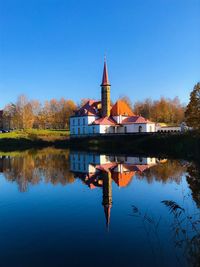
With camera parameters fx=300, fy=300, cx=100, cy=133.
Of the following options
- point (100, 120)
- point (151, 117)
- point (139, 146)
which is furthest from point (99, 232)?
point (151, 117)

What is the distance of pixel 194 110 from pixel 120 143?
57.6 feet

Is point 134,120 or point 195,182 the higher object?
point 134,120

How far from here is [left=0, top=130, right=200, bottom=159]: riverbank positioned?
1455 inches

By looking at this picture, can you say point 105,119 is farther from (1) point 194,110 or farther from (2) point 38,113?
(2) point 38,113

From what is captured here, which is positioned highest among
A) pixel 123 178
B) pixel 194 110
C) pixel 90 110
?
pixel 90 110

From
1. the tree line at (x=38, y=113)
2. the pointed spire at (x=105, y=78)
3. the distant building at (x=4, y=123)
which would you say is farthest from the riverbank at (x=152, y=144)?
the distant building at (x=4, y=123)

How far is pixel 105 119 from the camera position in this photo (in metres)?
61.4

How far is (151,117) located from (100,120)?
29898 millimetres

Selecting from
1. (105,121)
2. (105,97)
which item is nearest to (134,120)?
(105,121)

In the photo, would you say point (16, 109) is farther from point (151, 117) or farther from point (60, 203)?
point (60, 203)

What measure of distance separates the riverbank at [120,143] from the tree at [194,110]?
1.45 m

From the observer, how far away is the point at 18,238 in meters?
9.34

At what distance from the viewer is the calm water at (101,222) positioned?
25.3ft

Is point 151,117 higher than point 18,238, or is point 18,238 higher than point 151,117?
point 151,117
